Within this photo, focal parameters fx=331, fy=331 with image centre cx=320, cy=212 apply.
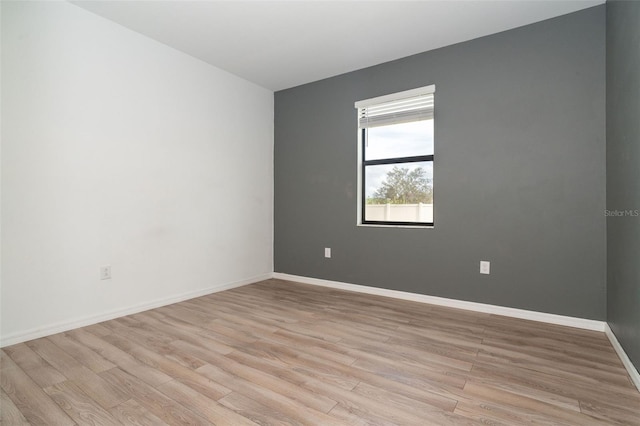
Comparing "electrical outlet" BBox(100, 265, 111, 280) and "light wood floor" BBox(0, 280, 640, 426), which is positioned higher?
"electrical outlet" BBox(100, 265, 111, 280)

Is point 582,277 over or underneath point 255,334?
over

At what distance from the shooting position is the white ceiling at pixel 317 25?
8.51 feet

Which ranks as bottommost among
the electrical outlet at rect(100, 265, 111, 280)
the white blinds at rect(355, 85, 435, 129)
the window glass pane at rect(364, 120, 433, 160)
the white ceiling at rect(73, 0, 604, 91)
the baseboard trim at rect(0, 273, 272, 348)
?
the baseboard trim at rect(0, 273, 272, 348)

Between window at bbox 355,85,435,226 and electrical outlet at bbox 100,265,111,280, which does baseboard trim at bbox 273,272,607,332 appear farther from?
electrical outlet at bbox 100,265,111,280

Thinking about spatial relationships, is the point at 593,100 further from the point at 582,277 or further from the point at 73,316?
the point at 73,316

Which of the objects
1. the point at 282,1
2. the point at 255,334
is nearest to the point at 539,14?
the point at 282,1

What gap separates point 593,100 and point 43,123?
4171 mm

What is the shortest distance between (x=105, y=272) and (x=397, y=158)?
9.82 ft

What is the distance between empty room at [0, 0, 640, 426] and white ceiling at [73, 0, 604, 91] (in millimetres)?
23

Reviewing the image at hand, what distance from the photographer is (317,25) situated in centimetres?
287

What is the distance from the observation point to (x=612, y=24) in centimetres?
235

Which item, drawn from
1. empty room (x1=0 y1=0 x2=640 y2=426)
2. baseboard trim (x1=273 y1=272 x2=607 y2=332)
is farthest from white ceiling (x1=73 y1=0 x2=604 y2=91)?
baseboard trim (x1=273 y1=272 x2=607 y2=332)

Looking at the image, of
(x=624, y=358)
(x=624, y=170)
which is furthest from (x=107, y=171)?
(x=624, y=358)

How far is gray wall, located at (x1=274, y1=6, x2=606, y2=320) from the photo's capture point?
260 cm
